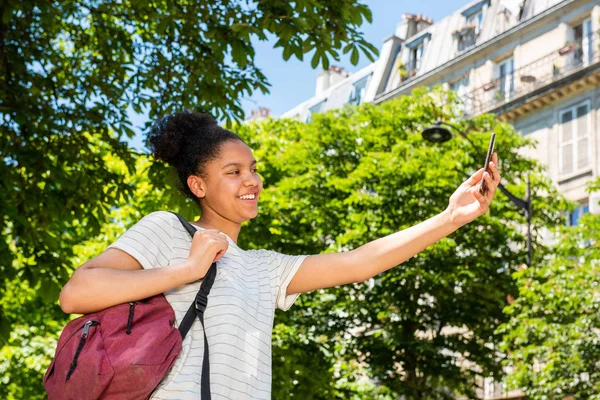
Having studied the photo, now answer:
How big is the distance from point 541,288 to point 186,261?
1209 cm

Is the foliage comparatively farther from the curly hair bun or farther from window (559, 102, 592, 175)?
the curly hair bun

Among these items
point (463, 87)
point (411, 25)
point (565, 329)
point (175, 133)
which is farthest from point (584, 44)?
point (175, 133)

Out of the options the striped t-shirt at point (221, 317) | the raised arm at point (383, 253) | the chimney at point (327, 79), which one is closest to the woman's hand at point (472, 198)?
the raised arm at point (383, 253)

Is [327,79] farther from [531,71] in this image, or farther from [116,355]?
[116,355]

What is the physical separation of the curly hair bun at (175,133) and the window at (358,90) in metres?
42.2

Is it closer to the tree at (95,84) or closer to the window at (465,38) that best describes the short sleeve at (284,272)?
the tree at (95,84)

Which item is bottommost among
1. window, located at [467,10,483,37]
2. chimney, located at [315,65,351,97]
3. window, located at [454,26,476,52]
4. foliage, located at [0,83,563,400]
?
foliage, located at [0,83,563,400]

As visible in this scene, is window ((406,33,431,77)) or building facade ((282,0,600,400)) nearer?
building facade ((282,0,600,400))

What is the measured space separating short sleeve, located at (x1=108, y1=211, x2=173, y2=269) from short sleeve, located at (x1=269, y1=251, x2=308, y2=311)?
40 cm

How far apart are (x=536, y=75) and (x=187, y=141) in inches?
1210

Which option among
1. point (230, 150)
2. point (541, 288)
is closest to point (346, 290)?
point (541, 288)

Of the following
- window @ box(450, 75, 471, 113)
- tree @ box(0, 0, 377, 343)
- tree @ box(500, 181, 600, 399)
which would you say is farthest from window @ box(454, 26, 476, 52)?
tree @ box(0, 0, 377, 343)

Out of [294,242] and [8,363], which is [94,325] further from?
[294,242]

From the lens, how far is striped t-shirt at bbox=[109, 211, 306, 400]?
270 cm
